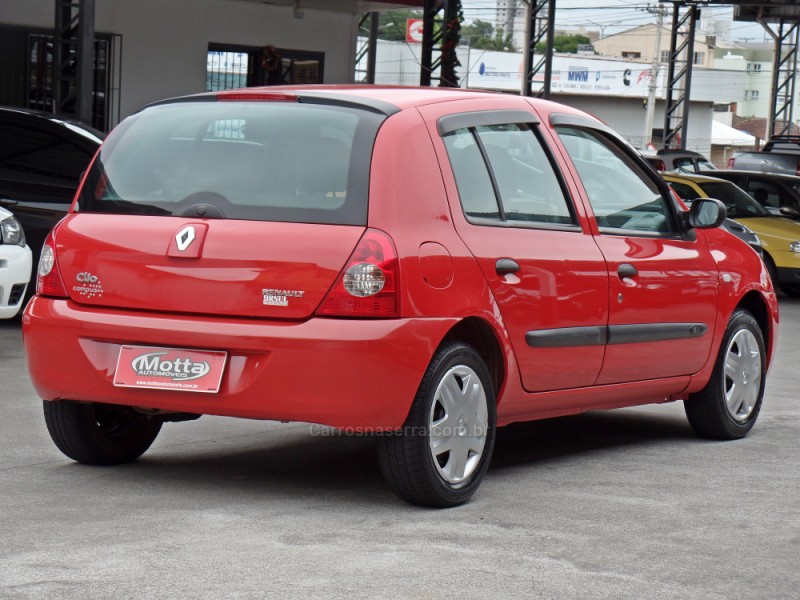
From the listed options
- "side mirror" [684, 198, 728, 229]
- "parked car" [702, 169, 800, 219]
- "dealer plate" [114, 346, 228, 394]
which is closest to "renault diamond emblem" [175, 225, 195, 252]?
"dealer plate" [114, 346, 228, 394]

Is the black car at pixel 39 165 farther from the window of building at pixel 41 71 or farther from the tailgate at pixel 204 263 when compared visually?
the window of building at pixel 41 71

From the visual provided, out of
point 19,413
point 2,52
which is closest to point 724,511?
point 19,413

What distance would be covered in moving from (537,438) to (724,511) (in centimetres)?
185

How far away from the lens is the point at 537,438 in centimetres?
727

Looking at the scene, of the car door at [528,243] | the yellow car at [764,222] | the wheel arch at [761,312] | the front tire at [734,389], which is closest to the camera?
the car door at [528,243]

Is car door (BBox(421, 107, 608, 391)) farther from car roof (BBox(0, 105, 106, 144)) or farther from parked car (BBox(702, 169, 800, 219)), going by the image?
parked car (BBox(702, 169, 800, 219))

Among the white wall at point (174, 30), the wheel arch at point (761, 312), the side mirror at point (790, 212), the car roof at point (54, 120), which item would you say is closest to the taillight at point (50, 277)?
the wheel arch at point (761, 312)

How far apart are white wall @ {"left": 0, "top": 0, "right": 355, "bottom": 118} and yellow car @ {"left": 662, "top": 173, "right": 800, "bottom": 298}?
9.37 meters

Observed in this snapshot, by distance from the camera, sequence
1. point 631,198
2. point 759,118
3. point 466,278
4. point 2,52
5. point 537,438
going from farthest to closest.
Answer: point 759,118 < point 2,52 < point 537,438 < point 631,198 < point 466,278

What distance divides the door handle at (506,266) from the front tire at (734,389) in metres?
1.94

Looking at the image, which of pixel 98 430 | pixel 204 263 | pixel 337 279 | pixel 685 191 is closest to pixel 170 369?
pixel 204 263

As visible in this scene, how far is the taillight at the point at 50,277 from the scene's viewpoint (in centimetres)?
551

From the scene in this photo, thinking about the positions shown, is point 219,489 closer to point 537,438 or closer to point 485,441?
point 485,441

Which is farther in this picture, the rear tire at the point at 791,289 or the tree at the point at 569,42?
the tree at the point at 569,42
